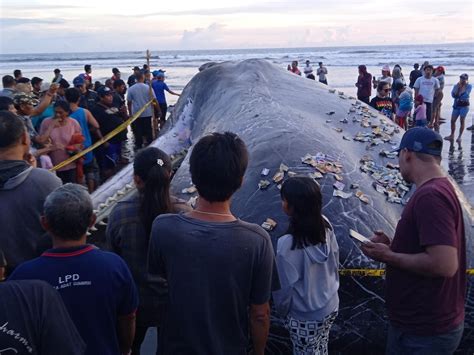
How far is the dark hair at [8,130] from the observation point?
365 cm

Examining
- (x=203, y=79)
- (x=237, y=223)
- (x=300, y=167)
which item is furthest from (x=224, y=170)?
(x=203, y=79)

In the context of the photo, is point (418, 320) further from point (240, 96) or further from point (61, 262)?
point (240, 96)

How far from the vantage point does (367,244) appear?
3248mm

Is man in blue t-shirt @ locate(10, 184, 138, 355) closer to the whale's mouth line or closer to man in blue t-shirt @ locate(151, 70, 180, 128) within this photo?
the whale's mouth line

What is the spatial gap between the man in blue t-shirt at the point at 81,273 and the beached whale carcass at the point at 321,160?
65.0 inches

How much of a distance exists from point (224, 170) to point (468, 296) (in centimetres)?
267

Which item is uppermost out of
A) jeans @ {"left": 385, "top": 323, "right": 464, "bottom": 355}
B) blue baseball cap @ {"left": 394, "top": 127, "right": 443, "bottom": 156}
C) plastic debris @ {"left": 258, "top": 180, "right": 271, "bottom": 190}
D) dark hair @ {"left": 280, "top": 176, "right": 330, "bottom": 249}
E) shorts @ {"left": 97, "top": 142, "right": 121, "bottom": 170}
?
blue baseball cap @ {"left": 394, "top": 127, "right": 443, "bottom": 156}

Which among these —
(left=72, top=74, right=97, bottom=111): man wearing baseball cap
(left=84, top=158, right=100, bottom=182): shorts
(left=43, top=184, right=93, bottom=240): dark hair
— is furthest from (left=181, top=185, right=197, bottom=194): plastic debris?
(left=72, top=74, right=97, bottom=111): man wearing baseball cap

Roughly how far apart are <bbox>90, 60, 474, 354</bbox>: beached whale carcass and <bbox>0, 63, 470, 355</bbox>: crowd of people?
0.66 metres

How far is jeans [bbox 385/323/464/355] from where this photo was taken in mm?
3092

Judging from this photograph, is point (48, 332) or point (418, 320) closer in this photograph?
point (48, 332)

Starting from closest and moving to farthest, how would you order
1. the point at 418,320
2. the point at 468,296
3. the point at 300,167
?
1. the point at 418,320
2. the point at 468,296
3. the point at 300,167

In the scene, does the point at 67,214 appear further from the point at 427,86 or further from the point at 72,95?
the point at 427,86

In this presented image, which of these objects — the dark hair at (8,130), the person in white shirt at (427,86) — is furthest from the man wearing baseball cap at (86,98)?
the person in white shirt at (427,86)
